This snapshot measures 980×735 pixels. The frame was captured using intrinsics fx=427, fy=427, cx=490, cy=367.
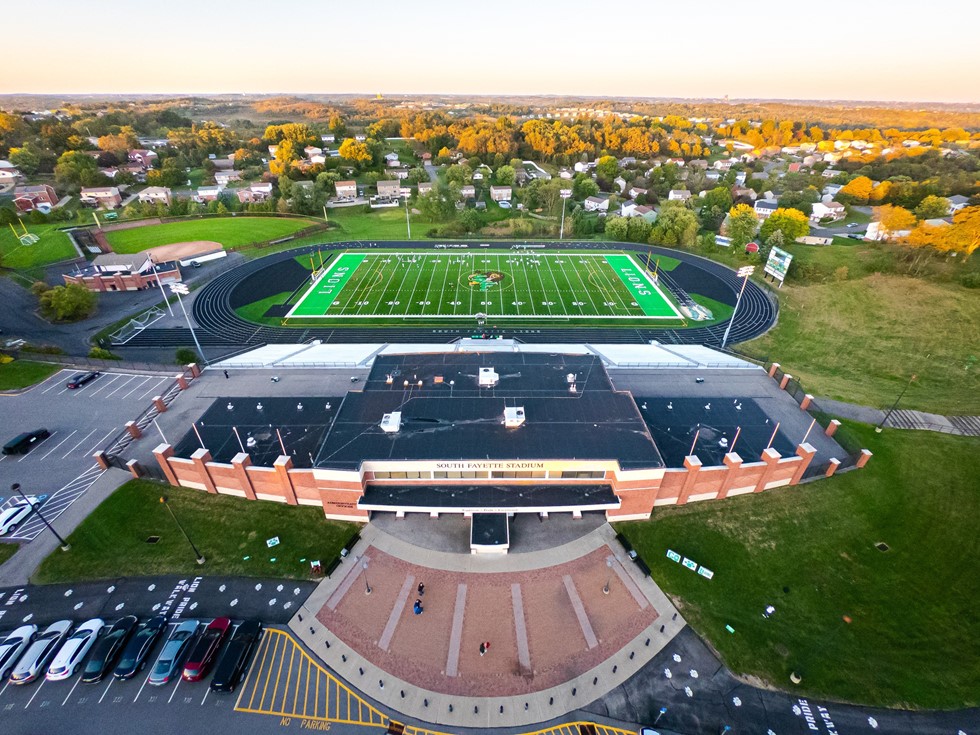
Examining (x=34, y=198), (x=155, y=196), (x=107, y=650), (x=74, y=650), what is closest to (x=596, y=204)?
(x=155, y=196)

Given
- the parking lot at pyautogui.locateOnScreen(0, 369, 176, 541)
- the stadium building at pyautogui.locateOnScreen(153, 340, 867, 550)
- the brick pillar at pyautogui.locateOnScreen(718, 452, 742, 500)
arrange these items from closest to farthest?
the stadium building at pyautogui.locateOnScreen(153, 340, 867, 550) → the brick pillar at pyautogui.locateOnScreen(718, 452, 742, 500) → the parking lot at pyautogui.locateOnScreen(0, 369, 176, 541)

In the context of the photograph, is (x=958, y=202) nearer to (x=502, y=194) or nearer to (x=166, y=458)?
(x=502, y=194)

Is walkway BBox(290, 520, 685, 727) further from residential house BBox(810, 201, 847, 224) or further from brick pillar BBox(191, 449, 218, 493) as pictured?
residential house BBox(810, 201, 847, 224)

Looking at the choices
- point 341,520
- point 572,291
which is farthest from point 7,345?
point 572,291

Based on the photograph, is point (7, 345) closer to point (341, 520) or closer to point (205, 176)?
point (341, 520)

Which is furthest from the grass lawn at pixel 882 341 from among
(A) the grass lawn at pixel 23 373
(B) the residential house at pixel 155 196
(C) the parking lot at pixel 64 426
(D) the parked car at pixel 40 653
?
(B) the residential house at pixel 155 196

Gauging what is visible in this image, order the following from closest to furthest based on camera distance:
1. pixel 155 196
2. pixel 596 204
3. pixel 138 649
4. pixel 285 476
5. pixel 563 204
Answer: pixel 138 649, pixel 285 476, pixel 563 204, pixel 155 196, pixel 596 204

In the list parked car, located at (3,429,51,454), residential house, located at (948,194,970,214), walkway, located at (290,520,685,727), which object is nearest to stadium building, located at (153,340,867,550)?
walkway, located at (290,520,685,727)
